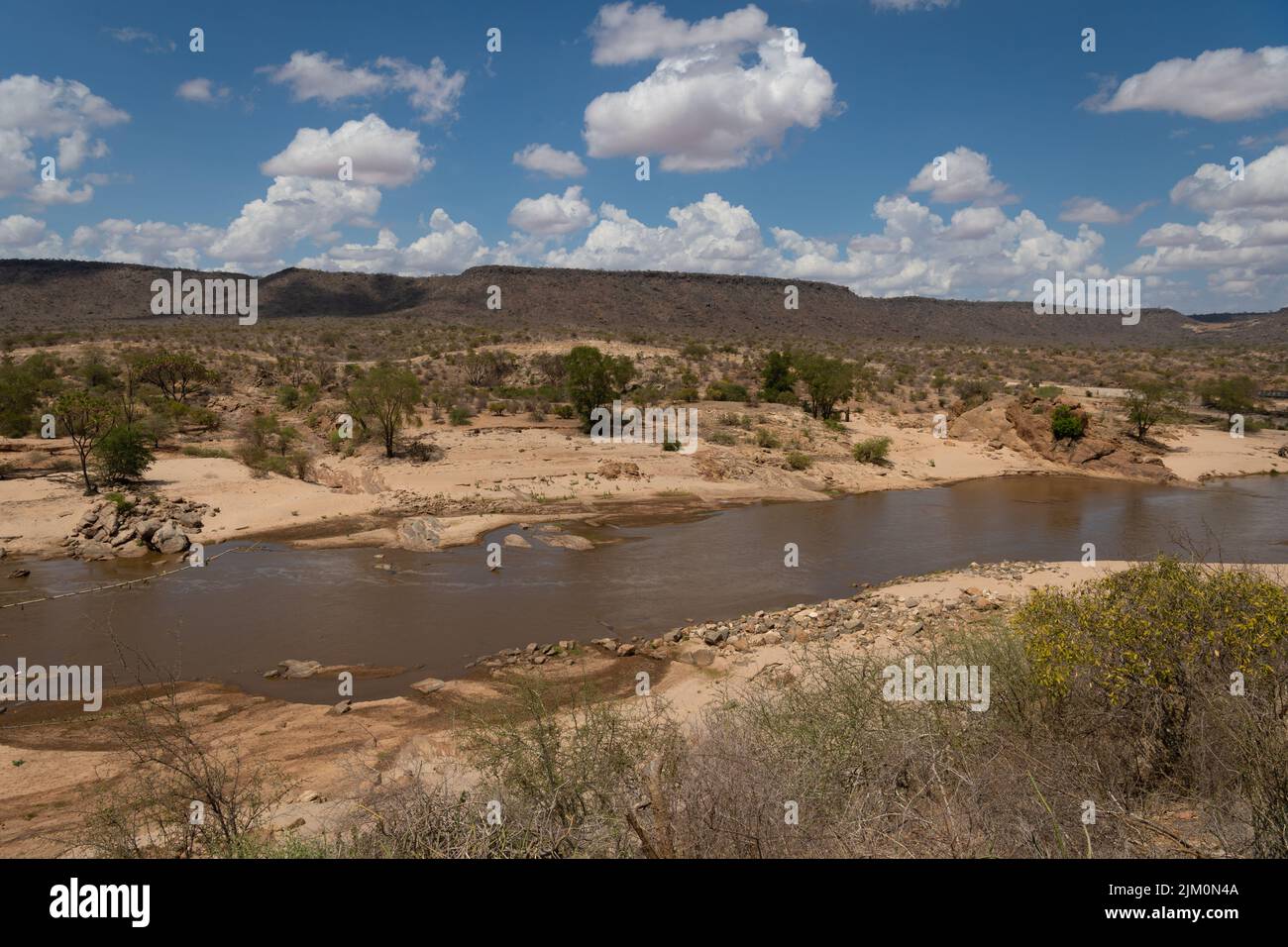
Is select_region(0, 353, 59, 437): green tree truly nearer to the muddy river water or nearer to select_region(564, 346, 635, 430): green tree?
the muddy river water

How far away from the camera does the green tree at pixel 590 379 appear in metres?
30.2

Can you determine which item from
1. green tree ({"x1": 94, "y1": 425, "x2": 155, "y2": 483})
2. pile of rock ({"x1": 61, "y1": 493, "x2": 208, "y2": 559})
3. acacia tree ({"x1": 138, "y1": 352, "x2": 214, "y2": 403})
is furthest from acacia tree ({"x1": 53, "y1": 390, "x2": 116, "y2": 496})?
acacia tree ({"x1": 138, "y1": 352, "x2": 214, "y2": 403})

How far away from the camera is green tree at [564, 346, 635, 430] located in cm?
3019

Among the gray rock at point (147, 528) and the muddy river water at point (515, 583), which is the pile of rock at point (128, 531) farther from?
the muddy river water at point (515, 583)

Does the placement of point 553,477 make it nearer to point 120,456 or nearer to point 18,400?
point 120,456

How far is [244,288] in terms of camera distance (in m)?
75.2

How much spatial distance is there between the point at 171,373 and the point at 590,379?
20.1m

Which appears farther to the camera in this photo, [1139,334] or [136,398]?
[1139,334]

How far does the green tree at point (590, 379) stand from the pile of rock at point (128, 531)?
15943 mm

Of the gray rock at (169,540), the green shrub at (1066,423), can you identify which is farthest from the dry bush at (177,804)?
the green shrub at (1066,423)

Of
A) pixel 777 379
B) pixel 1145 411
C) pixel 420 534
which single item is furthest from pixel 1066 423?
pixel 420 534

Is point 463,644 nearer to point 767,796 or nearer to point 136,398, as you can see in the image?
point 767,796
